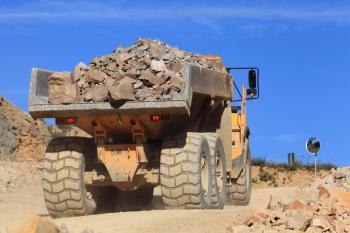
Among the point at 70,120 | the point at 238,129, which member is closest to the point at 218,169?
the point at 238,129

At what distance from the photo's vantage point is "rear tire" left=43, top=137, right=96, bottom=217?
12922 mm

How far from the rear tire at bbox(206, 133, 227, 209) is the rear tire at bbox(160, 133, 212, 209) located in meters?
0.80

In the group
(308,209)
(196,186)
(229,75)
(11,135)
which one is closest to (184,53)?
(229,75)

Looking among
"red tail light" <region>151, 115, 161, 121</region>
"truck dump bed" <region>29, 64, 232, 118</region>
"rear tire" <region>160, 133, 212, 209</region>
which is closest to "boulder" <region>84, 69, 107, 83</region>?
"truck dump bed" <region>29, 64, 232, 118</region>

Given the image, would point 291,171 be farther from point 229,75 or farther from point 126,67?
point 126,67

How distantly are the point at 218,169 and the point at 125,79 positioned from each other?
3.06m

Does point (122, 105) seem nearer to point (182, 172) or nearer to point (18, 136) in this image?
point (182, 172)

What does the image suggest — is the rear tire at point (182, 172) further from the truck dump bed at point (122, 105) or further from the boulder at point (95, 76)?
the boulder at point (95, 76)

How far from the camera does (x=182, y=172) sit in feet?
40.7

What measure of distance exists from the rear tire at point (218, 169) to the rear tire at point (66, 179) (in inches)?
89.6

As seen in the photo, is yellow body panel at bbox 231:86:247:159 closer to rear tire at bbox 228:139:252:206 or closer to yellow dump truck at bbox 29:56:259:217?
rear tire at bbox 228:139:252:206

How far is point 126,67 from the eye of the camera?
12922 millimetres

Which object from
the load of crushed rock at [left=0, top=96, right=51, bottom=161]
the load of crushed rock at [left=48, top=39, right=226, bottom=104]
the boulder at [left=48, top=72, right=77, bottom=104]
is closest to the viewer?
the load of crushed rock at [left=48, top=39, right=226, bottom=104]

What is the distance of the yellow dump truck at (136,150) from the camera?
12.4 metres
